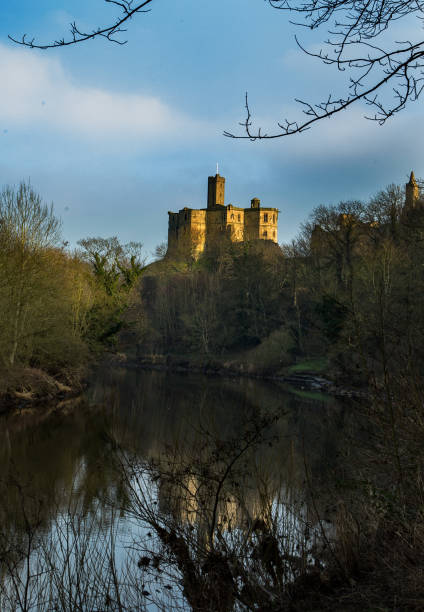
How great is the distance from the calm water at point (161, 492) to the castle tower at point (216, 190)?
61423mm

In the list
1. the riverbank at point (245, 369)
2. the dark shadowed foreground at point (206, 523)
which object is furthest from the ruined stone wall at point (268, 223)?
the dark shadowed foreground at point (206, 523)

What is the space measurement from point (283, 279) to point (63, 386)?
20.2 m

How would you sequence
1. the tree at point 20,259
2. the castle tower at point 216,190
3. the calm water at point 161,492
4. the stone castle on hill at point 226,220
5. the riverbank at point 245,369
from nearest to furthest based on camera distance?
the calm water at point 161,492 → the tree at point 20,259 → the riverbank at point 245,369 → the stone castle on hill at point 226,220 → the castle tower at point 216,190

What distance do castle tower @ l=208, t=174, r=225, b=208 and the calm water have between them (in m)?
61.4

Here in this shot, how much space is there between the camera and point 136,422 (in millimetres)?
17016

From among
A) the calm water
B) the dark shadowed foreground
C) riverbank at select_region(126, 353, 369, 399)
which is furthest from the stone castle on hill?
the dark shadowed foreground

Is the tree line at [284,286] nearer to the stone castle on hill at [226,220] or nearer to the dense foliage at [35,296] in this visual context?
the dense foliage at [35,296]

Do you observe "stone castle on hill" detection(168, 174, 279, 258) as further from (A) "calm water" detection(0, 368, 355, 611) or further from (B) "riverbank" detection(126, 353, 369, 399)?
(A) "calm water" detection(0, 368, 355, 611)

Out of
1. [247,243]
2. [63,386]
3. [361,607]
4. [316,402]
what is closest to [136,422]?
[63,386]

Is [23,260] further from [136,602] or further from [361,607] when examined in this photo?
[361,607]

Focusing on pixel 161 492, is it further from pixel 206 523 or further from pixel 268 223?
pixel 268 223

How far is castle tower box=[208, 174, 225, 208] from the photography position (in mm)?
89750

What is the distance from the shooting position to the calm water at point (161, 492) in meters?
4.46

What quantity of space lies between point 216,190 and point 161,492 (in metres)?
83.4
